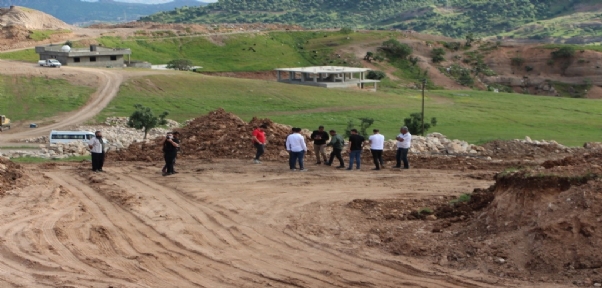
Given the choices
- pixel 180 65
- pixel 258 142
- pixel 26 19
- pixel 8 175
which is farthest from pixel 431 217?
pixel 26 19

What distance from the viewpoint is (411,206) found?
17859 millimetres

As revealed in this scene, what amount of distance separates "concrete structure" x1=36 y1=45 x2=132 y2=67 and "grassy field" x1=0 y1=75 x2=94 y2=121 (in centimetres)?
1355

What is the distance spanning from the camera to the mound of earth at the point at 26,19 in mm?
108000

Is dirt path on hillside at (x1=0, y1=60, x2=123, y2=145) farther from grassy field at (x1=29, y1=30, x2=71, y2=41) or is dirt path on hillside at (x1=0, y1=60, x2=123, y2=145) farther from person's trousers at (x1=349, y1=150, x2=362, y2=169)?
person's trousers at (x1=349, y1=150, x2=362, y2=169)

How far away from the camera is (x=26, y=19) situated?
115 metres

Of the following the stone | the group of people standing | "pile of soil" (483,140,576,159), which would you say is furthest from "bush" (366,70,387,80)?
the stone

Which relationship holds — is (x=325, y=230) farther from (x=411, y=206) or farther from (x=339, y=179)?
(x=339, y=179)

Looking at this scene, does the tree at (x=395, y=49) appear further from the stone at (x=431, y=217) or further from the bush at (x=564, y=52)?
the stone at (x=431, y=217)

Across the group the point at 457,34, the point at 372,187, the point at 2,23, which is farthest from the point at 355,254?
the point at 457,34

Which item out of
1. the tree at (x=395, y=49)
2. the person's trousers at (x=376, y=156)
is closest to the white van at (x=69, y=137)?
the person's trousers at (x=376, y=156)

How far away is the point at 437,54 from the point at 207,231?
95792mm

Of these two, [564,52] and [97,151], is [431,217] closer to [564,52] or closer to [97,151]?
[97,151]

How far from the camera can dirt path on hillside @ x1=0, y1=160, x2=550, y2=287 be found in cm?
1282

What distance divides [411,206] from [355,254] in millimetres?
4084
